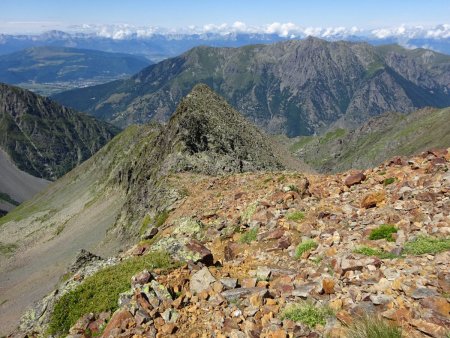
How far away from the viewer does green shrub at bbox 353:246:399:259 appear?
53.1ft

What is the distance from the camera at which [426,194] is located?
1977 centimetres

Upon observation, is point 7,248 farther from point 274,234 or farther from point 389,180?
point 389,180

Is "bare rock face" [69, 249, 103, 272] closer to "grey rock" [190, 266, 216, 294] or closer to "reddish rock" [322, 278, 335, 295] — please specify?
"grey rock" [190, 266, 216, 294]

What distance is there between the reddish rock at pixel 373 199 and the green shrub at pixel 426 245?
4.46 m

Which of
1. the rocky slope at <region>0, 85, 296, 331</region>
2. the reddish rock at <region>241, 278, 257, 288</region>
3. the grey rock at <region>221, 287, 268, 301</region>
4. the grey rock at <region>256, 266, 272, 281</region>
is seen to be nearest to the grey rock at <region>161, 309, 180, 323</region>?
the grey rock at <region>221, 287, 268, 301</region>

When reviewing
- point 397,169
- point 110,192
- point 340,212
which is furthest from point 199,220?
point 110,192

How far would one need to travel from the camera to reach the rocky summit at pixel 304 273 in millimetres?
13289

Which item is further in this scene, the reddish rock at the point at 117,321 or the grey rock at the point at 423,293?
the reddish rock at the point at 117,321

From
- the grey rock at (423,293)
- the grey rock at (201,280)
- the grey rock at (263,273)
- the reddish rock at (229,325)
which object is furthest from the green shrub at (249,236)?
Result: the grey rock at (423,293)

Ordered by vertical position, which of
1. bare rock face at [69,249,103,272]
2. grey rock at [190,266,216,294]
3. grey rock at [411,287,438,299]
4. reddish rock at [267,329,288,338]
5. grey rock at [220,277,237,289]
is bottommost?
bare rock face at [69,249,103,272]

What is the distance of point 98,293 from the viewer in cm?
2000

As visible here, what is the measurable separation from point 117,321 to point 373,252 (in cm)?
1010

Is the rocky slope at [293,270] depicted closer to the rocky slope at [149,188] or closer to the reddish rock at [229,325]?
the reddish rock at [229,325]

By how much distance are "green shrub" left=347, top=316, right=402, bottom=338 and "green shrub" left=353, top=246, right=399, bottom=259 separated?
15.1ft
